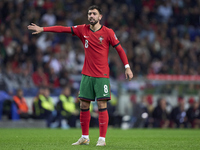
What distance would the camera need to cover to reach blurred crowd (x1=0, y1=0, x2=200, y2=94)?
1521 cm

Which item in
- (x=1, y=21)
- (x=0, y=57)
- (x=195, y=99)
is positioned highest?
(x=1, y=21)

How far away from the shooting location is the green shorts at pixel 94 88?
6555 millimetres

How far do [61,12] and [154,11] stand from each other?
4956 millimetres

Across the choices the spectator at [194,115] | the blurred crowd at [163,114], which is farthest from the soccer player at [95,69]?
the spectator at [194,115]

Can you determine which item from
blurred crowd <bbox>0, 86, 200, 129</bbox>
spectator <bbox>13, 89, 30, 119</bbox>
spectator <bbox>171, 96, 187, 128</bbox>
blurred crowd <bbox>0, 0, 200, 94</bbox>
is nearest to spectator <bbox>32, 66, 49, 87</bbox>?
blurred crowd <bbox>0, 0, 200, 94</bbox>

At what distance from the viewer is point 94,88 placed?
6.61 meters

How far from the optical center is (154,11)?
20781 mm

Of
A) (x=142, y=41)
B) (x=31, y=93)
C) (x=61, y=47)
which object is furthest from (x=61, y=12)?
(x=31, y=93)

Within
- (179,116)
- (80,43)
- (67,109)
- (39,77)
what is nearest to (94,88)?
(67,109)

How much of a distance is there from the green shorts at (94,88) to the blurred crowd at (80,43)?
776 centimetres

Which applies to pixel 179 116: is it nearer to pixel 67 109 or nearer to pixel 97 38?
pixel 67 109

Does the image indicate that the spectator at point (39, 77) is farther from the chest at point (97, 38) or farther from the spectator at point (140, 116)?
the chest at point (97, 38)

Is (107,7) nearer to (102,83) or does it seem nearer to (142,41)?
(142,41)

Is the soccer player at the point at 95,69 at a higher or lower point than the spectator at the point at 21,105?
higher
